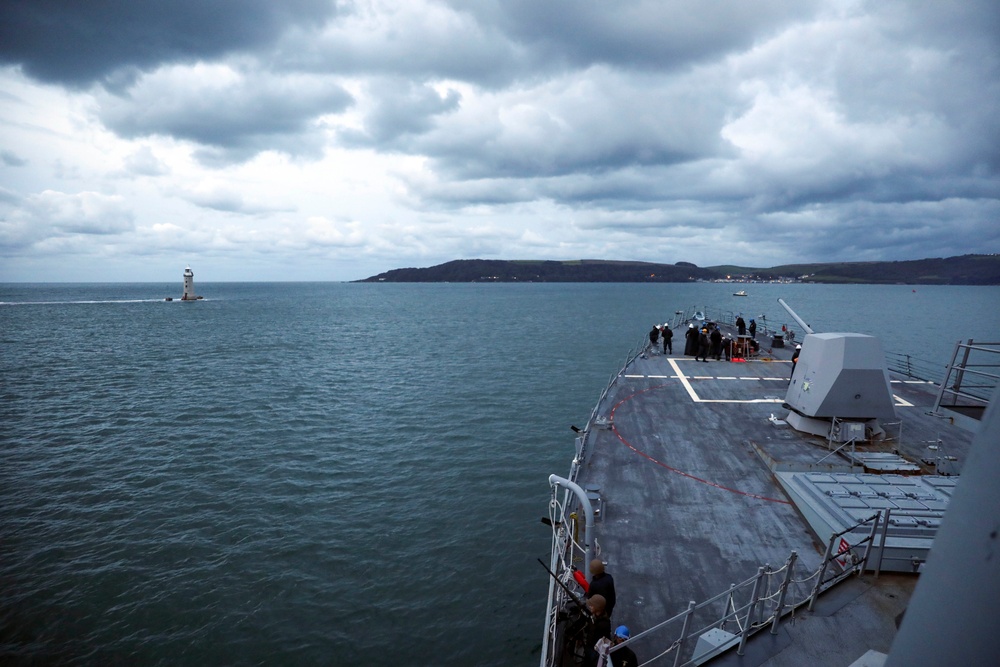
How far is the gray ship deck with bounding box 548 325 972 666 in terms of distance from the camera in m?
7.11

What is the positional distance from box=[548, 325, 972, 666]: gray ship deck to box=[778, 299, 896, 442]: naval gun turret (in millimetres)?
726

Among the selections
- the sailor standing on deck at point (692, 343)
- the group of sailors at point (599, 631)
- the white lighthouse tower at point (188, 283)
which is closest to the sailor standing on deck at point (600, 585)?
the group of sailors at point (599, 631)

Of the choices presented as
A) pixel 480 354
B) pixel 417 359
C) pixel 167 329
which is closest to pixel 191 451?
pixel 417 359

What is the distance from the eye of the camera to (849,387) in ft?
48.4

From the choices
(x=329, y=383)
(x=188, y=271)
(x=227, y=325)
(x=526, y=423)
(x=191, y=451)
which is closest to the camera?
(x=191, y=451)

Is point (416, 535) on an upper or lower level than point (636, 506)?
lower

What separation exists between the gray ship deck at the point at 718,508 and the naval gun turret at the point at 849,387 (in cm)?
73

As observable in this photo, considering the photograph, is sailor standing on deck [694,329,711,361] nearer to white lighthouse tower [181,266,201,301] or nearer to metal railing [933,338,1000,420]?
metal railing [933,338,1000,420]

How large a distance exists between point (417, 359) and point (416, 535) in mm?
32467

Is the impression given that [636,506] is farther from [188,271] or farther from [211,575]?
[188,271]

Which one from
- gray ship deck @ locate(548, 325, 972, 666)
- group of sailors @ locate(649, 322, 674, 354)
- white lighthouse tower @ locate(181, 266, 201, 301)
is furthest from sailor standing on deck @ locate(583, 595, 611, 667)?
white lighthouse tower @ locate(181, 266, 201, 301)

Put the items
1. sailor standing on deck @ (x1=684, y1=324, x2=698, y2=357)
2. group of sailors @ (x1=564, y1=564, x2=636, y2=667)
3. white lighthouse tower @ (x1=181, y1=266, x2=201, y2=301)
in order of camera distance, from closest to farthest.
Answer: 1. group of sailors @ (x1=564, y1=564, x2=636, y2=667)
2. sailor standing on deck @ (x1=684, y1=324, x2=698, y2=357)
3. white lighthouse tower @ (x1=181, y1=266, x2=201, y2=301)

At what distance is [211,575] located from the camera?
47.1 ft

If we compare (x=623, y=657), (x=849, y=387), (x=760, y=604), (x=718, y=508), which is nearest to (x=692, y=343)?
(x=849, y=387)
